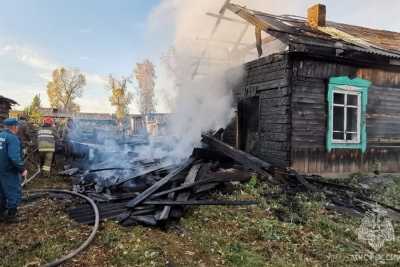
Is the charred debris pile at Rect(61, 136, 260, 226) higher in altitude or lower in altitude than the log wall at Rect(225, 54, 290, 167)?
lower

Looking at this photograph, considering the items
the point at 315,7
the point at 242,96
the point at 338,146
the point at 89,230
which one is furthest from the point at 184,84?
the point at 89,230

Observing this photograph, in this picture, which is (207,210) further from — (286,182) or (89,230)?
(286,182)

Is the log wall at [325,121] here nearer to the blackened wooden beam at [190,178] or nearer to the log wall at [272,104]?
the log wall at [272,104]

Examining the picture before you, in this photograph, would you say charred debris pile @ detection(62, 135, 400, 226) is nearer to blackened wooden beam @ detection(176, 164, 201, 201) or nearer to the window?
blackened wooden beam @ detection(176, 164, 201, 201)

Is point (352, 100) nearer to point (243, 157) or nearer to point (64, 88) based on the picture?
point (243, 157)

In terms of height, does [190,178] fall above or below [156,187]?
above

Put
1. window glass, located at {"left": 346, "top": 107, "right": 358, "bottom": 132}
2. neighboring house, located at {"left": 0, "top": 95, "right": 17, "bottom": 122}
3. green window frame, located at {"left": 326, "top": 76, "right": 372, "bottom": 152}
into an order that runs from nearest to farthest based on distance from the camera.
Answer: green window frame, located at {"left": 326, "top": 76, "right": 372, "bottom": 152} < window glass, located at {"left": 346, "top": 107, "right": 358, "bottom": 132} < neighboring house, located at {"left": 0, "top": 95, "right": 17, "bottom": 122}

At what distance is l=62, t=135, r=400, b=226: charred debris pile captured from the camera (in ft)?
20.9

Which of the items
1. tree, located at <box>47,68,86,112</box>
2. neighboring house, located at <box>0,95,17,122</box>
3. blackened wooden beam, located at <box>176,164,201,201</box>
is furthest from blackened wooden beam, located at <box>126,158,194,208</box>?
tree, located at <box>47,68,86,112</box>

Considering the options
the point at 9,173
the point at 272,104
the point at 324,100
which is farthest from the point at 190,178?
the point at 324,100

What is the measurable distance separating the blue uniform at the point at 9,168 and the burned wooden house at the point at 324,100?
727 centimetres

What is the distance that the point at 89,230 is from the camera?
5.57 metres

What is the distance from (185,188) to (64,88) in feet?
245

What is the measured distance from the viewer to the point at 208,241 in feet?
17.1
